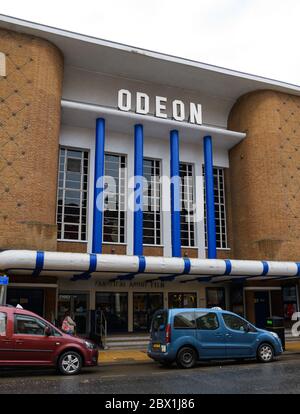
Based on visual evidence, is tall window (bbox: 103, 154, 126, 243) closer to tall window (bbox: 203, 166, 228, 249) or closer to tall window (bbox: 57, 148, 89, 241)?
tall window (bbox: 57, 148, 89, 241)

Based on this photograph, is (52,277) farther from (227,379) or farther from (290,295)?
(290,295)

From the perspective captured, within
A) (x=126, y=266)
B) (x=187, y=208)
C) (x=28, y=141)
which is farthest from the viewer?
(x=187, y=208)

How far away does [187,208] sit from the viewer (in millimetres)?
23906

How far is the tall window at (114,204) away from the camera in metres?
22.1

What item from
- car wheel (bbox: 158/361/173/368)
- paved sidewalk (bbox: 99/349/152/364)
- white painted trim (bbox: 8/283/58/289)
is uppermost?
white painted trim (bbox: 8/283/58/289)

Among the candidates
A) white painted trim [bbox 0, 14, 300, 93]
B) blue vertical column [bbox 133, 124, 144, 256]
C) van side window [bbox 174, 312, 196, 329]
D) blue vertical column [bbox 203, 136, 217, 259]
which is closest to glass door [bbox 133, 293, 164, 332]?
blue vertical column [bbox 133, 124, 144, 256]

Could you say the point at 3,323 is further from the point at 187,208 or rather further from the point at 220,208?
the point at 220,208

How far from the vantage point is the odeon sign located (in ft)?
73.3

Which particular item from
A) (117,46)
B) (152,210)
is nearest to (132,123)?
(117,46)

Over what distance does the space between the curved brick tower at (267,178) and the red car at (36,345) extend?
13.9m

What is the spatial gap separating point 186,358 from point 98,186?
426 inches

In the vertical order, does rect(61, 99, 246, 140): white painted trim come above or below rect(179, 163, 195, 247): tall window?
above

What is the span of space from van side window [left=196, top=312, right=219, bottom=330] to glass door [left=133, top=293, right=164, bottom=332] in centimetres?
925

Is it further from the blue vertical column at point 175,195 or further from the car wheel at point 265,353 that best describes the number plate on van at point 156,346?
the blue vertical column at point 175,195
